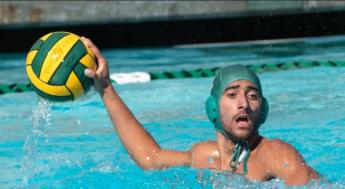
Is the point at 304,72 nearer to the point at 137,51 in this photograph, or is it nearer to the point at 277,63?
the point at 277,63

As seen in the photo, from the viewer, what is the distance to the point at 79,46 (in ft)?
10.4

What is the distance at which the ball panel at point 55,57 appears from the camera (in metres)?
3.19

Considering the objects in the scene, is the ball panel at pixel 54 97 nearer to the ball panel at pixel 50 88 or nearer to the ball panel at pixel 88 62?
the ball panel at pixel 50 88

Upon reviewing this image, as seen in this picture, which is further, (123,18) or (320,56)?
(123,18)

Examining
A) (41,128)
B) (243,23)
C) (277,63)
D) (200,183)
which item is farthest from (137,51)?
(200,183)

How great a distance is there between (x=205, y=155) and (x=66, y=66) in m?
0.61

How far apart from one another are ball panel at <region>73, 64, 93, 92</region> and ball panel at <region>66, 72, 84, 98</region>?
1 centimetres

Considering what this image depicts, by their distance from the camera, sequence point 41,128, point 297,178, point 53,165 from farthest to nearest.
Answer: point 41,128 < point 53,165 < point 297,178

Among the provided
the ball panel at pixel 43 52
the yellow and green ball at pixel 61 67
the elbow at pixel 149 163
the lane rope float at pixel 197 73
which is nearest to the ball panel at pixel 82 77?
the yellow and green ball at pixel 61 67

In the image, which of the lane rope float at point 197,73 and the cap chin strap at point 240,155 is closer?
the cap chin strap at point 240,155

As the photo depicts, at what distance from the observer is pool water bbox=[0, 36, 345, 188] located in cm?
371

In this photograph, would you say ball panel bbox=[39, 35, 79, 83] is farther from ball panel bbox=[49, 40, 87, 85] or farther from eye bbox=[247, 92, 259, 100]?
eye bbox=[247, 92, 259, 100]

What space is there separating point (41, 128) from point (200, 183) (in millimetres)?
1791

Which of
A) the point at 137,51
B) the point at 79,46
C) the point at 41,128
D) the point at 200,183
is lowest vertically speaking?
the point at 137,51
